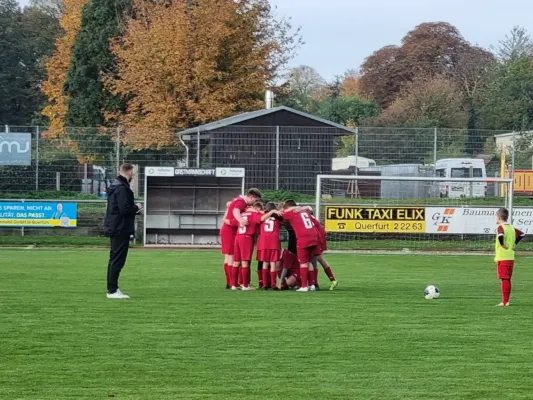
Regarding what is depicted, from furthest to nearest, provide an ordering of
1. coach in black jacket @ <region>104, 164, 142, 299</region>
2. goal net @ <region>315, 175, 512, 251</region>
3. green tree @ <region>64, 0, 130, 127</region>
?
green tree @ <region>64, 0, 130, 127</region> → goal net @ <region>315, 175, 512, 251</region> → coach in black jacket @ <region>104, 164, 142, 299</region>

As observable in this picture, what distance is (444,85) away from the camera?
69.7m

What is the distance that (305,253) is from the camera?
17391 mm

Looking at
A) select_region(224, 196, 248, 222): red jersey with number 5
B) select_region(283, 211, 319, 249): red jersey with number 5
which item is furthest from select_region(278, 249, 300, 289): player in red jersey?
select_region(224, 196, 248, 222): red jersey with number 5

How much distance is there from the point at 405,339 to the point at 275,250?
21.7 feet

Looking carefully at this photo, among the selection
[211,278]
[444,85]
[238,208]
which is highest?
[444,85]

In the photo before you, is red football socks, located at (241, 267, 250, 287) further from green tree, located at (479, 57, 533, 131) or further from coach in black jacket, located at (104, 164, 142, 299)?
green tree, located at (479, 57, 533, 131)

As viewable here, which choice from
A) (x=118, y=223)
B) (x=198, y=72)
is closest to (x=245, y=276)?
(x=118, y=223)

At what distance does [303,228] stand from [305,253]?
17.0 inches

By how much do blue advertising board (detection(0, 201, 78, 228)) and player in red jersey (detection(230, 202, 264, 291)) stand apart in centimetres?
1534

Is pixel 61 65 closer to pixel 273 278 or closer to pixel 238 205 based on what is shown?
pixel 238 205

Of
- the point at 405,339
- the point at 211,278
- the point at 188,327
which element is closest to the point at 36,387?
the point at 188,327

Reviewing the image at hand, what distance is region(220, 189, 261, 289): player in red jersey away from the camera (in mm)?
17906

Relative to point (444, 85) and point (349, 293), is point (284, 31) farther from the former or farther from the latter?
point (349, 293)

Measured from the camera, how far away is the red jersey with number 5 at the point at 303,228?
1738 centimetres
